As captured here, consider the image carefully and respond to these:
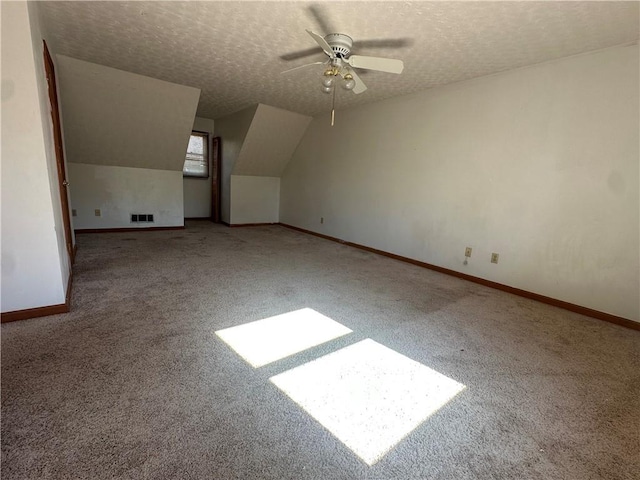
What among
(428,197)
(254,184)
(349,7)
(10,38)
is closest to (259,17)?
(349,7)

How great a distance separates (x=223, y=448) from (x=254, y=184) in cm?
582

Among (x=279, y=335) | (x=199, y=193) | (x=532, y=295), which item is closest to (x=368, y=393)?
(x=279, y=335)

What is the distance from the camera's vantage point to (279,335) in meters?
2.09

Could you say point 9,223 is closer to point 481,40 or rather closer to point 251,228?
point 481,40

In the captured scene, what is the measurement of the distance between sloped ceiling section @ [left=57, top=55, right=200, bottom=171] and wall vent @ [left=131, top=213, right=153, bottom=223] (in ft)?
2.89

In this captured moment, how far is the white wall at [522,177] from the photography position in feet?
8.39

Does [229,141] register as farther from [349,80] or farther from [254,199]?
[349,80]

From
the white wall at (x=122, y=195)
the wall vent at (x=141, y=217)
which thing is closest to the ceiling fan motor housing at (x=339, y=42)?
the white wall at (x=122, y=195)

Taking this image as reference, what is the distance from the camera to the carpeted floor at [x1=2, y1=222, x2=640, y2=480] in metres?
1.16

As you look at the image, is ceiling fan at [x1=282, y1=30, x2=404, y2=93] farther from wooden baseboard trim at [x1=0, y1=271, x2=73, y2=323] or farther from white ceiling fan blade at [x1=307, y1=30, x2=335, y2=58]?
wooden baseboard trim at [x1=0, y1=271, x2=73, y2=323]

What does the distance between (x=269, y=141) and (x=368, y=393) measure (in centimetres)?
517

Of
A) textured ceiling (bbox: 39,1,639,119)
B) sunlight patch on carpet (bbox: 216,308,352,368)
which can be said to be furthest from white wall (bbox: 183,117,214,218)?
sunlight patch on carpet (bbox: 216,308,352,368)

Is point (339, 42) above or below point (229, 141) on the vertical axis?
above

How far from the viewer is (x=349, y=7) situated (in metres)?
2.16
